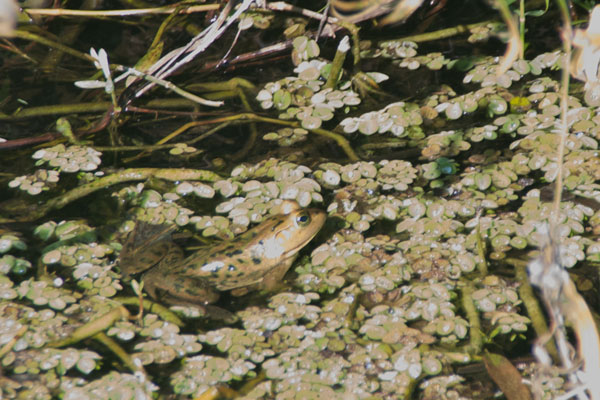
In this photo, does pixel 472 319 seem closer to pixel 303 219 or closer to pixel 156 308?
pixel 303 219

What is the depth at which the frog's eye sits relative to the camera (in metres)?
2.62

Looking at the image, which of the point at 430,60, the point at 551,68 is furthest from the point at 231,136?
the point at 551,68

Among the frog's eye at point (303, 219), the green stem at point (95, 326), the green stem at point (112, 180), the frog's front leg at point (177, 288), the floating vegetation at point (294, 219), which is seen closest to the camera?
the floating vegetation at point (294, 219)

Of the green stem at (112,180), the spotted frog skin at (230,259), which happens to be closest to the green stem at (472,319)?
the spotted frog skin at (230,259)

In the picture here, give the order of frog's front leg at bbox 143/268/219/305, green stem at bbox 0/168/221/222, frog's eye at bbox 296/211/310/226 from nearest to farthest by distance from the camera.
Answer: frog's front leg at bbox 143/268/219/305, frog's eye at bbox 296/211/310/226, green stem at bbox 0/168/221/222

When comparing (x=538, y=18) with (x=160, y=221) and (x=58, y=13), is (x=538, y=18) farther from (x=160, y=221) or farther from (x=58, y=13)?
(x=58, y=13)

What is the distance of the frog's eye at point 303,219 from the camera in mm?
2615

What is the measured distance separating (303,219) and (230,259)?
0.34 meters

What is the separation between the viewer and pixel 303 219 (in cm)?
262

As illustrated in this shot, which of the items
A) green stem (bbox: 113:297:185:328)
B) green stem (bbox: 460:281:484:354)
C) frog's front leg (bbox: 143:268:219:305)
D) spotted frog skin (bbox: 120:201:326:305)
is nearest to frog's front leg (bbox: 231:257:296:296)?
spotted frog skin (bbox: 120:201:326:305)

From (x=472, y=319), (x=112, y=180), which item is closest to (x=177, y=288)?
(x=112, y=180)

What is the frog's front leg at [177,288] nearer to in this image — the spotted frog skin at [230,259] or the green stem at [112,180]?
the spotted frog skin at [230,259]

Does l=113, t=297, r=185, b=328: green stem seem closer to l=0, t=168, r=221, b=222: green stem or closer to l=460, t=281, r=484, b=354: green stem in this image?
l=0, t=168, r=221, b=222: green stem

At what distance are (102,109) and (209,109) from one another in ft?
1.80
